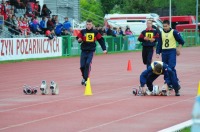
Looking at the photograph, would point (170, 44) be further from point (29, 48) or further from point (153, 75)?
point (29, 48)

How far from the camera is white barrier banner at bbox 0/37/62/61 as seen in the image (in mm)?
33406

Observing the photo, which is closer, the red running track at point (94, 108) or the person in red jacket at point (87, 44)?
the red running track at point (94, 108)

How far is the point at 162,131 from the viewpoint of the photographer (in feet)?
33.4

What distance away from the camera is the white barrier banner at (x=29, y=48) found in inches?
1315

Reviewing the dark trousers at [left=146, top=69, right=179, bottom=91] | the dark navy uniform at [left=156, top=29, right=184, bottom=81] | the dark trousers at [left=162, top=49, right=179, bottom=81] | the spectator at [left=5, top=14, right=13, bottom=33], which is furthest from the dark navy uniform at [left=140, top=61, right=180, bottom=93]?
the spectator at [left=5, top=14, right=13, bottom=33]

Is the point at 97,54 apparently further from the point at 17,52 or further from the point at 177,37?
the point at 177,37

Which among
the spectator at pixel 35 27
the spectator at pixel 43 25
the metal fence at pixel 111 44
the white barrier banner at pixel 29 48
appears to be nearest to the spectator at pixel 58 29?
the metal fence at pixel 111 44

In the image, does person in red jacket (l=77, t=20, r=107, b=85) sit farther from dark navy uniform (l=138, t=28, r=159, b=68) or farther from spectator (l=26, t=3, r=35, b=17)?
spectator (l=26, t=3, r=35, b=17)

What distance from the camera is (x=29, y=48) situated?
116 ft

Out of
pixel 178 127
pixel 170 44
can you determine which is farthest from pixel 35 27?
pixel 178 127

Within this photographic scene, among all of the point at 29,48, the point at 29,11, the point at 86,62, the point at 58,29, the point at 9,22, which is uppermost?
the point at 29,11

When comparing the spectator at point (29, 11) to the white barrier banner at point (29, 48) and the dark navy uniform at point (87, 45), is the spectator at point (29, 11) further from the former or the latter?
the dark navy uniform at point (87, 45)

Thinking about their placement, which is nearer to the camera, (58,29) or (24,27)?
(24,27)

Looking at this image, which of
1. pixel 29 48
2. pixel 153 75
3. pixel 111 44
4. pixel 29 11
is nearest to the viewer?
pixel 153 75
